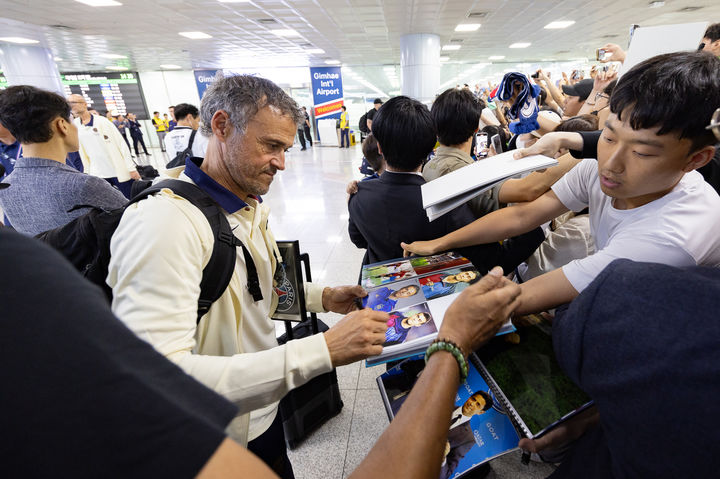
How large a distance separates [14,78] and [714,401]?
14.7 m

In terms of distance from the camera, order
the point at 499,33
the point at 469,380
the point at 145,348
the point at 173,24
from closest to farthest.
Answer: the point at 145,348
the point at 469,380
the point at 173,24
the point at 499,33

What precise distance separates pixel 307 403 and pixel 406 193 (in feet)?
3.84

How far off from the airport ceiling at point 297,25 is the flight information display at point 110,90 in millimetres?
510

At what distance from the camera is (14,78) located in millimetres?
9578

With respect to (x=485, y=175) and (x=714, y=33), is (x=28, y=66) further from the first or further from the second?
(x=714, y=33)

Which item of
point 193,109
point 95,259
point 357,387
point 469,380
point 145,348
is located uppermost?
point 193,109

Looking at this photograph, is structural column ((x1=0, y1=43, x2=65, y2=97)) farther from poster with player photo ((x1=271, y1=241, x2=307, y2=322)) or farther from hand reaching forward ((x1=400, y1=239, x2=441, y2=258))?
hand reaching forward ((x1=400, y1=239, x2=441, y2=258))

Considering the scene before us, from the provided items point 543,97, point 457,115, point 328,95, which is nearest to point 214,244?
point 457,115

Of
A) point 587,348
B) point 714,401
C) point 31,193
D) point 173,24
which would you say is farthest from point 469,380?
point 173,24

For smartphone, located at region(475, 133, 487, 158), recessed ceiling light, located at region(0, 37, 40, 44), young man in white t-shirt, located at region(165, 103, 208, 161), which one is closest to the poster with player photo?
smartphone, located at region(475, 133, 487, 158)

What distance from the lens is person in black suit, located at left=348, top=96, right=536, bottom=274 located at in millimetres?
1344

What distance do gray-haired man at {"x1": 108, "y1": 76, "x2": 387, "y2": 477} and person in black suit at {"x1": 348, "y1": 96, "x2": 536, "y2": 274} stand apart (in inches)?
14.4

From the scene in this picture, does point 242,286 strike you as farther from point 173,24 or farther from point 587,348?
point 173,24

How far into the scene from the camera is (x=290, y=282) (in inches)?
49.0
